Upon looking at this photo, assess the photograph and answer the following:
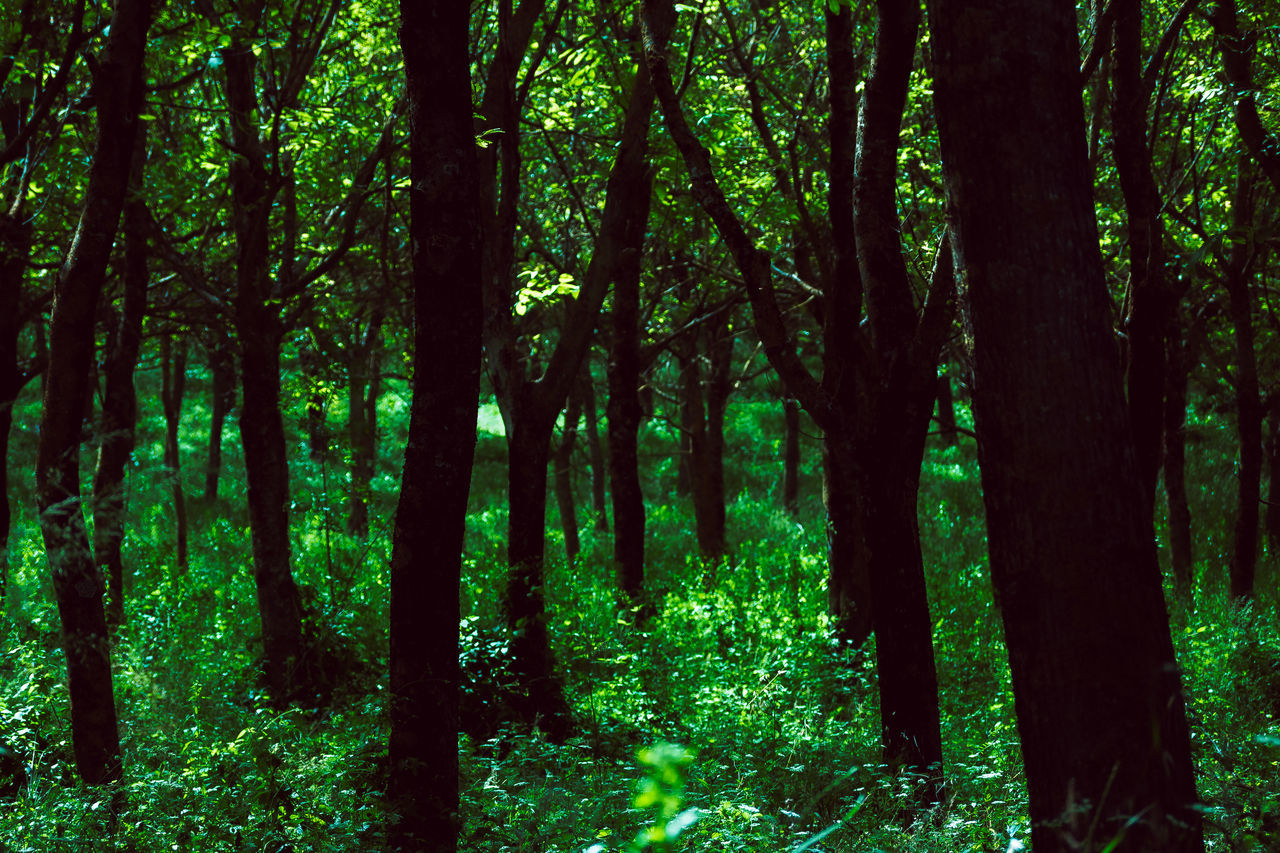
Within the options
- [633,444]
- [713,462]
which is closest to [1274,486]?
[713,462]

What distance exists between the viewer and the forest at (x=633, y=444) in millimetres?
2758

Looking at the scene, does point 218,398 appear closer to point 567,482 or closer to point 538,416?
point 567,482

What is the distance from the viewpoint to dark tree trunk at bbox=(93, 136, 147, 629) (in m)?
9.09

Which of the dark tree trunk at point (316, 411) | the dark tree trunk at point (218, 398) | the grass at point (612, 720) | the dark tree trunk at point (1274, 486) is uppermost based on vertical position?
the dark tree trunk at point (218, 398)

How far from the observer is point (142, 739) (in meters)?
7.28

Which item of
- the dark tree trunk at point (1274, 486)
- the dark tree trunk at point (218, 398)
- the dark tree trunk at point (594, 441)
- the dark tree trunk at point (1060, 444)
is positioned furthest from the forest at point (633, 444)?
the dark tree trunk at point (218, 398)

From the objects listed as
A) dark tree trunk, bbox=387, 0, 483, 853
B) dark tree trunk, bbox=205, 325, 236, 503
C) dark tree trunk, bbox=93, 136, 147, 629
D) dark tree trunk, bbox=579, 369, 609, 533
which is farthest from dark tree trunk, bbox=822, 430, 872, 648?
dark tree trunk, bbox=205, 325, 236, 503

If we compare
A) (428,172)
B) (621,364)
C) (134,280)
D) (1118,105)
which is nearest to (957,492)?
(621,364)

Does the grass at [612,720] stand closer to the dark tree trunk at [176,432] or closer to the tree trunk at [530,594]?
the tree trunk at [530,594]

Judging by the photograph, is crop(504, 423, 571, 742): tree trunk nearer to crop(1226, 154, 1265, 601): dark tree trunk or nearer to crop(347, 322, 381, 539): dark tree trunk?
crop(347, 322, 381, 539): dark tree trunk

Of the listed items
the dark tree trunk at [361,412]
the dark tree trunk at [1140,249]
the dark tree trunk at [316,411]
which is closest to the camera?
the dark tree trunk at [1140,249]

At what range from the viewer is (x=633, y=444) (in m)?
12.9

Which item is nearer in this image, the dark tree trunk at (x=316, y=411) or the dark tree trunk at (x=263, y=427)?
the dark tree trunk at (x=263, y=427)

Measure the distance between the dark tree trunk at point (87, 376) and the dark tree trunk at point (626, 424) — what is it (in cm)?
695
